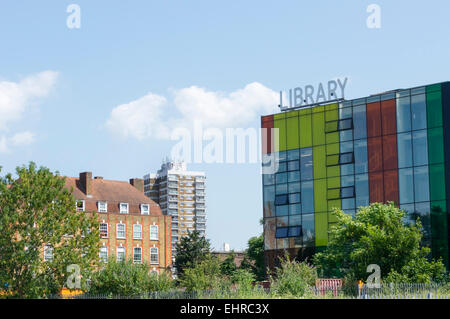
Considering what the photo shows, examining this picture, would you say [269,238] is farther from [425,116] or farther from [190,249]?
[190,249]

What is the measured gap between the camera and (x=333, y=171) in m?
69.9

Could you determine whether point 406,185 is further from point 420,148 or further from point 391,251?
point 391,251

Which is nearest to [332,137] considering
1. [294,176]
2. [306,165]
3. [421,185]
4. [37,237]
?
[306,165]

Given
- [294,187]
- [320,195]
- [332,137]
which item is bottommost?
[320,195]

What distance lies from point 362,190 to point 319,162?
17.4ft

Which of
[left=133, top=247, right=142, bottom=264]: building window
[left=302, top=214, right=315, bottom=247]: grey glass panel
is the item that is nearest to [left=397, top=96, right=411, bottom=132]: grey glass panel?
[left=302, top=214, right=315, bottom=247]: grey glass panel

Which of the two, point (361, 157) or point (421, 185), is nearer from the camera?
point (421, 185)

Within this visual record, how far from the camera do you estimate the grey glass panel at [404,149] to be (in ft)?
213

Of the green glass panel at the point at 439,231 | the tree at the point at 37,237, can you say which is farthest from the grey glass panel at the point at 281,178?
the tree at the point at 37,237
